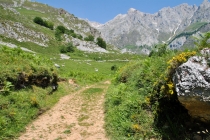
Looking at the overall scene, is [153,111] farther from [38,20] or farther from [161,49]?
[38,20]

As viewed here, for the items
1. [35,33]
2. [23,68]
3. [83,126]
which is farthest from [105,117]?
[35,33]

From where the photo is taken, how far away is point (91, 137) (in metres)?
12.8

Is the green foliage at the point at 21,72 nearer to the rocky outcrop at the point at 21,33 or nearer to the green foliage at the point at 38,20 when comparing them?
the rocky outcrop at the point at 21,33

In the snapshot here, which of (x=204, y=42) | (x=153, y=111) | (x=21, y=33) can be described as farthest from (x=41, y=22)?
(x=204, y=42)

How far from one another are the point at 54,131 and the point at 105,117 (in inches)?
152

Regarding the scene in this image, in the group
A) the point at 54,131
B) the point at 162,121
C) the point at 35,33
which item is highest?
the point at 35,33

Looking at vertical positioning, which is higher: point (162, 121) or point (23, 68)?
point (23, 68)

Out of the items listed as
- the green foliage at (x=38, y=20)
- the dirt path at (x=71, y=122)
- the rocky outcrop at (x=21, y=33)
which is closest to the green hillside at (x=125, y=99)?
the dirt path at (x=71, y=122)

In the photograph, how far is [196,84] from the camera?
28.9 feet

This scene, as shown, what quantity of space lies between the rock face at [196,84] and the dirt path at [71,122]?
17.6 ft

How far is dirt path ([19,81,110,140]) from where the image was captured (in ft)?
42.2

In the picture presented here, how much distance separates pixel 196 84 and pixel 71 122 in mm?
9123

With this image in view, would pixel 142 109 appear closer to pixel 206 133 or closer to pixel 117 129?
pixel 117 129

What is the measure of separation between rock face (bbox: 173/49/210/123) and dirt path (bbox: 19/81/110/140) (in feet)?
17.6
